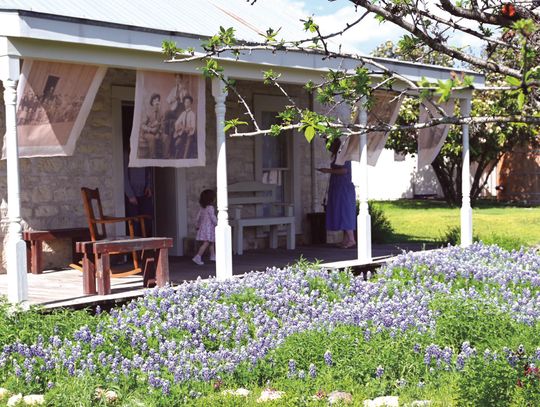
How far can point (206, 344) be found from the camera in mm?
7234

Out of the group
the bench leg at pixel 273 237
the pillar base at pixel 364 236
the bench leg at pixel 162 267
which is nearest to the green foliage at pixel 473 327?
the bench leg at pixel 162 267

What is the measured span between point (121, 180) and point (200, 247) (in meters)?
1.40

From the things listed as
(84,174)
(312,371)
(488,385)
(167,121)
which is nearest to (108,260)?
(167,121)

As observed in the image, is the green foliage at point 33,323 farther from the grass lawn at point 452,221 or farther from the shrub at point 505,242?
the grass lawn at point 452,221

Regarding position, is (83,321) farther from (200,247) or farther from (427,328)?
(200,247)

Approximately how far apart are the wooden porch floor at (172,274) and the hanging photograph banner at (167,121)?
1394 millimetres

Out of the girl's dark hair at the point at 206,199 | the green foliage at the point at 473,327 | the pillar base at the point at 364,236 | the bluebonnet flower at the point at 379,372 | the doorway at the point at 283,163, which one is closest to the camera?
the bluebonnet flower at the point at 379,372

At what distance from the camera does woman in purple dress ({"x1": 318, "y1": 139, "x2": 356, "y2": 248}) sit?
1463 cm

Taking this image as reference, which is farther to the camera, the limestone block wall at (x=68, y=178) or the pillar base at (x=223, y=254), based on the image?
the limestone block wall at (x=68, y=178)

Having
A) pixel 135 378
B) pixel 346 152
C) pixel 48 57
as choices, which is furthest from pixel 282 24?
pixel 135 378

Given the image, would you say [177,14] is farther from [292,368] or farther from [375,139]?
[292,368]

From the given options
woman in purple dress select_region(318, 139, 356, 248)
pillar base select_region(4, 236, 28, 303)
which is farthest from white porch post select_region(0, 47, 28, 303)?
woman in purple dress select_region(318, 139, 356, 248)

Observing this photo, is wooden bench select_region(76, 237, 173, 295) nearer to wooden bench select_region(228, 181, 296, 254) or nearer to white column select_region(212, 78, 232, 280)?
white column select_region(212, 78, 232, 280)

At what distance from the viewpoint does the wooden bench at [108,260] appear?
9211mm
